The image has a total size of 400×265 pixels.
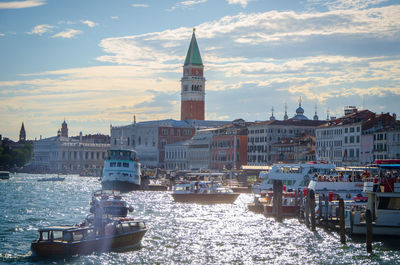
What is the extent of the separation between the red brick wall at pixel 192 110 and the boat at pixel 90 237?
485ft

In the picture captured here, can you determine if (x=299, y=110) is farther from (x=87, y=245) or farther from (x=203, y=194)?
(x=87, y=245)

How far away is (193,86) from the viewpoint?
617 feet

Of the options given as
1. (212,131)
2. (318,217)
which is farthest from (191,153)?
(318,217)

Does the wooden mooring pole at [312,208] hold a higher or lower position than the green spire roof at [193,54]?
lower

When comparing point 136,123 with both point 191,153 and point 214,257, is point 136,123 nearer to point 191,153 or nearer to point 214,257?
point 191,153

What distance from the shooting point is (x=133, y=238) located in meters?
39.4

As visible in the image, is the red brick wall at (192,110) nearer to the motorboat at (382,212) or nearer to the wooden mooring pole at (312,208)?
the wooden mooring pole at (312,208)

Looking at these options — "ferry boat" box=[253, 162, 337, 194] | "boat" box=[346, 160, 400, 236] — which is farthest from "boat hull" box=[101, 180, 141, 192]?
"boat" box=[346, 160, 400, 236]

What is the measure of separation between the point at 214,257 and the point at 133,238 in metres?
4.21

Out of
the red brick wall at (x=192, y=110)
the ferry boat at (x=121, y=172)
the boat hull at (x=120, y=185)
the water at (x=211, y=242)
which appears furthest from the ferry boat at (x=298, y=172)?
the red brick wall at (x=192, y=110)

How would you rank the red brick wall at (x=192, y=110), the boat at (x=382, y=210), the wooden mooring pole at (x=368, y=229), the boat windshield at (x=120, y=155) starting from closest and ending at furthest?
1. the wooden mooring pole at (x=368, y=229)
2. the boat at (x=382, y=210)
3. the boat windshield at (x=120, y=155)
4. the red brick wall at (x=192, y=110)

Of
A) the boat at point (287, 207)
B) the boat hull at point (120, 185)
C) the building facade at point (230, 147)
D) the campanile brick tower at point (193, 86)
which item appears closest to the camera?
the boat at point (287, 207)

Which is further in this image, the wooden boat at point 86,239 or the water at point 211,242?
the water at point 211,242

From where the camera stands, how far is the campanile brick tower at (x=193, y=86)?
187375mm
